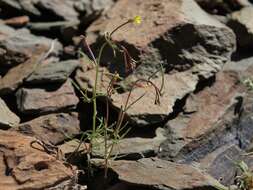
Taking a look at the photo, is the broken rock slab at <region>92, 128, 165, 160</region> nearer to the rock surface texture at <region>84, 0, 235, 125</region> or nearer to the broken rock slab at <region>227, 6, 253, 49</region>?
the rock surface texture at <region>84, 0, 235, 125</region>

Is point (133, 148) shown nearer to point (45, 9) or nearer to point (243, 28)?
point (243, 28)

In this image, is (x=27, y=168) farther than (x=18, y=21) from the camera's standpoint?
No

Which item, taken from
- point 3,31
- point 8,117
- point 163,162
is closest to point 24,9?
point 3,31

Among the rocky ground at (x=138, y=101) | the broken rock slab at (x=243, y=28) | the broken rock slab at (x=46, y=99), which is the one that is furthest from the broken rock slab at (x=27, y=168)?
the broken rock slab at (x=243, y=28)

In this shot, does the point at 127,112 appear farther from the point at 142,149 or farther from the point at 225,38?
the point at 225,38

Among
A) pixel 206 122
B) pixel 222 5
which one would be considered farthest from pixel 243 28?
pixel 206 122

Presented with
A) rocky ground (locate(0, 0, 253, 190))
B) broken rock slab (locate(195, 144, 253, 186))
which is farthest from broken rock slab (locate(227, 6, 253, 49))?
broken rock slab (locate(195, 144, 253, 186))

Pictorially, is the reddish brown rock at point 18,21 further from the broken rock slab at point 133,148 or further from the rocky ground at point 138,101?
the broken rock slab at point 133,148

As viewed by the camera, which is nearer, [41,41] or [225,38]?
[225,38]
